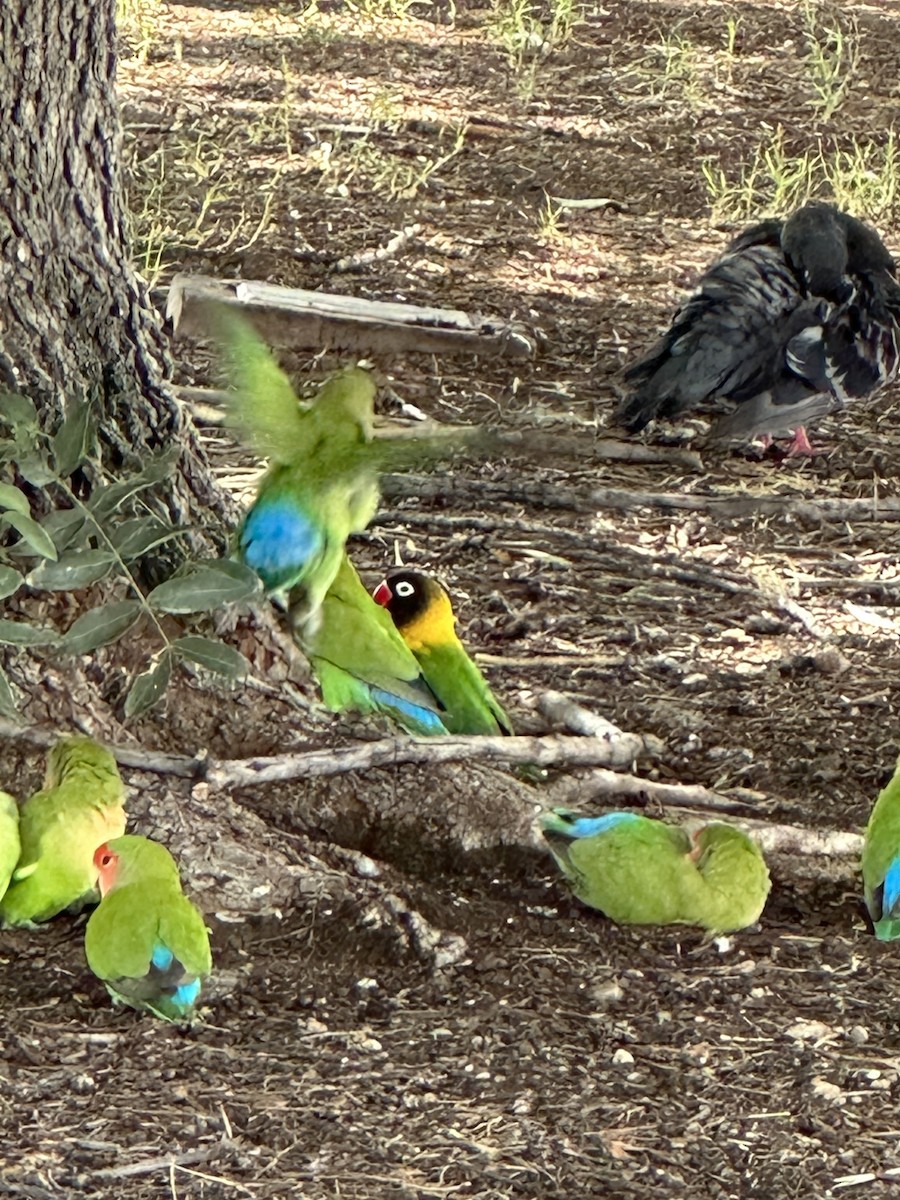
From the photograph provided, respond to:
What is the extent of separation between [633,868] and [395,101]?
225 inches

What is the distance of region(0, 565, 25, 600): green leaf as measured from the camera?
3.04m

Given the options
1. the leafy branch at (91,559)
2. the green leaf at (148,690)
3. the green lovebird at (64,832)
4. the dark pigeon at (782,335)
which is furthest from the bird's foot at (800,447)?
the green lovebird at (64,832)

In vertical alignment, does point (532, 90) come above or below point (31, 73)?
below

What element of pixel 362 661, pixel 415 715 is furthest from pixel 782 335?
pixel 362 661

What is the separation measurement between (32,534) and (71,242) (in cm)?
63

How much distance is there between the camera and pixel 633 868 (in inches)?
128

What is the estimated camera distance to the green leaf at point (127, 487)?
10.2ft

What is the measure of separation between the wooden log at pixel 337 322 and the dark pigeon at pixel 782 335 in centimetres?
65

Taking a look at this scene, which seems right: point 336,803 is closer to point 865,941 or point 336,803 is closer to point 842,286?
point 865,941

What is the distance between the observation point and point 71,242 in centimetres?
332

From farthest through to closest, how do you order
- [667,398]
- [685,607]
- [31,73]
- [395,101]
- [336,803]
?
[395,101]
[667,398]
[685,607]
[336,803]
[31,73]

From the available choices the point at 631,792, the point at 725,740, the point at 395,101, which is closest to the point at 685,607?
the point at 725,740

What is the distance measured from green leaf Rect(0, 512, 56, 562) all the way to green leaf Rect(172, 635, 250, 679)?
30 centimetres

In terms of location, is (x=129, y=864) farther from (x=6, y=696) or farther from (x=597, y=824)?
(x=597, y=824)
